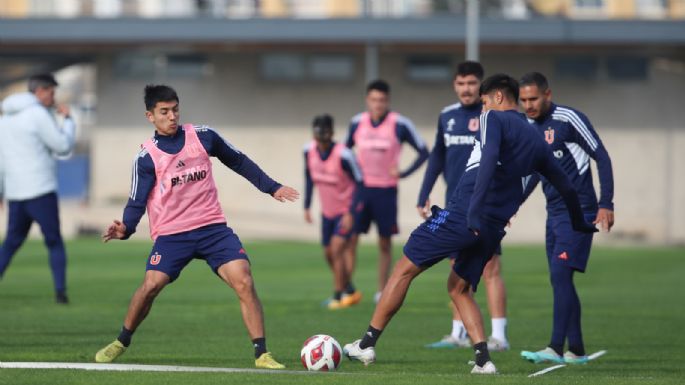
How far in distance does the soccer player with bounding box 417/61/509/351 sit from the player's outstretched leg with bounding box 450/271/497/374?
1901mm

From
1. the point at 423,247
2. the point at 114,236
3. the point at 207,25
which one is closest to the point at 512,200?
the point at 423,247

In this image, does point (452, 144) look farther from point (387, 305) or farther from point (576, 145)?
point (387, 305)

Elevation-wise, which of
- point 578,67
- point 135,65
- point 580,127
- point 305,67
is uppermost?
point 135,65

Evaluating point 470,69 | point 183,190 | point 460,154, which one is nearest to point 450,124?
point 460,154

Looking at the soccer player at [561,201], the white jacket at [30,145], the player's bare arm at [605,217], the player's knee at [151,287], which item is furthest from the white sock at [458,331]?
the white jacket at [30,145]

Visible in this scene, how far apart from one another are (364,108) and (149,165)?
2766 centimetres

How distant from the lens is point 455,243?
9.25m

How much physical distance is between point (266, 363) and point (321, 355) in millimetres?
390

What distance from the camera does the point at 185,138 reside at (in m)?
9.55

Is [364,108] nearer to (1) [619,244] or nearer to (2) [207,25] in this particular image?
(2) [207,25]

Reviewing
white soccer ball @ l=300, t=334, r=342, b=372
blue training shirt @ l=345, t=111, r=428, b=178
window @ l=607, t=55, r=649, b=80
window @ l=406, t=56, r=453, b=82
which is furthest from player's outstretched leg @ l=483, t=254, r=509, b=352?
window @ l=607, t=55, r=649, b=80

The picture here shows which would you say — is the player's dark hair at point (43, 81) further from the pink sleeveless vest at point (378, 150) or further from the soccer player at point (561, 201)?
the soccer player at point (561, 201)

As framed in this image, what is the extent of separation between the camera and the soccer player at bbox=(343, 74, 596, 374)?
29.0ft

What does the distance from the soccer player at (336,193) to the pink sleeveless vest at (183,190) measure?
→ 6147 mm
